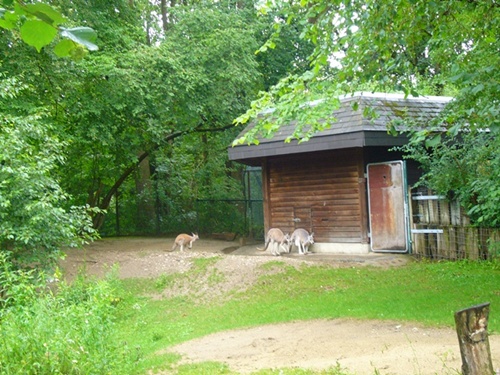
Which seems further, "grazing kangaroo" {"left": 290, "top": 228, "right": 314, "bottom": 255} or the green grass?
"grazing kangaroo" {"left": 290, "top": 228, "right": 314, "bottom": 255}

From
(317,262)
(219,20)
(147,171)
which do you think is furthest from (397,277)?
(147,171)

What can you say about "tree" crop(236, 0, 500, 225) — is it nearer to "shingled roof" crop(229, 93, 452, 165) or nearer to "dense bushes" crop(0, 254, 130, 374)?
"dense bushes" crop(0, 254, 130, 374)

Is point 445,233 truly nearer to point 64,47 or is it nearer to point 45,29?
point 64,47

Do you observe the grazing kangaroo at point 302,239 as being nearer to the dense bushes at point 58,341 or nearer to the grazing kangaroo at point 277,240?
the grazing kangaroo at point 277,240

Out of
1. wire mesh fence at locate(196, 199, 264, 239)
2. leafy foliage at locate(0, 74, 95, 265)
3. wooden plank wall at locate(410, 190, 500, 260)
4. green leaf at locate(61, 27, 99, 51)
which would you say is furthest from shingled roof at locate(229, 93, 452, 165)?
green leaf at locate(61, 27, 99, 51)

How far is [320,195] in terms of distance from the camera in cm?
1766

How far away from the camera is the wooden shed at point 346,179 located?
1597 cm

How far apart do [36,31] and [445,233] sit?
46.8 ft

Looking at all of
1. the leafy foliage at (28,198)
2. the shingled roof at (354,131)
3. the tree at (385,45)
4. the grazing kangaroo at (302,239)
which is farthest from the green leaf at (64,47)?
the grazing kangaroo at (302,239)

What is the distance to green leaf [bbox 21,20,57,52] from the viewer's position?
226cm

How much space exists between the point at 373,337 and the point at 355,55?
4049 millimetres

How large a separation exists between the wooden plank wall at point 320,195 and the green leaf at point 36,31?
14.8 metres

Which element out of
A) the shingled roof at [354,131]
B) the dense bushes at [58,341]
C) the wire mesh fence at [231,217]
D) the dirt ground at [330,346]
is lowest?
the dirt ground at [330,346]

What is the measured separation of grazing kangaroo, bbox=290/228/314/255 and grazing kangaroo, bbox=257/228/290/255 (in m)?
0.21
